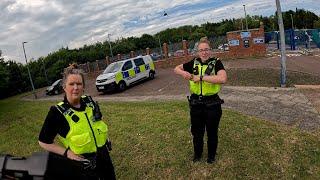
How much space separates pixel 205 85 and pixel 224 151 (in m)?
1.57

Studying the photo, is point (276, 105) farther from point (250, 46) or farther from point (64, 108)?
point (250, 46)

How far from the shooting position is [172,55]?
3306cm

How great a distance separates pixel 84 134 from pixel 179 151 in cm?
352

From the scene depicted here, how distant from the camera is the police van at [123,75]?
20828 millimetres

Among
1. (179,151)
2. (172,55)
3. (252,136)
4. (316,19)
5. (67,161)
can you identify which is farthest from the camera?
(316,19)

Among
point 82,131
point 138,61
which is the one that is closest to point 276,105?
point 82,131

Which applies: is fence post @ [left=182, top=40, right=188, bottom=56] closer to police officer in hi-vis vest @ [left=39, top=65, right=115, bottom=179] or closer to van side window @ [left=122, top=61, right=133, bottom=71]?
van side window @ [left=122, top=61, right=133, bottom=71]

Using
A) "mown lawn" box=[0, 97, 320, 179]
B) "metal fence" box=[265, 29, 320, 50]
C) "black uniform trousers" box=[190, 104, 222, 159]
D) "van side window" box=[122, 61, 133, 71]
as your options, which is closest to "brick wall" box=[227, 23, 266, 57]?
"metal fence" box=[265, 29, 320, 50]

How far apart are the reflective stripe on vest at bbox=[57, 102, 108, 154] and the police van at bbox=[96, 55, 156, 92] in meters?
17.4

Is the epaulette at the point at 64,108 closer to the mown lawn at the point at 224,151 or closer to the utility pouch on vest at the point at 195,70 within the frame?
the utility pouch on vest at the point at 195,70

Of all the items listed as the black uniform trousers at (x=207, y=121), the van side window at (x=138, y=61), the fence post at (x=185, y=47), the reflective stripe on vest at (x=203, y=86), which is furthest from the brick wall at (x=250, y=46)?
the reflective stripe on vest at (x=203, y=86)

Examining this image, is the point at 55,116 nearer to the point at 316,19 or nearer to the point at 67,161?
the point at 67,161

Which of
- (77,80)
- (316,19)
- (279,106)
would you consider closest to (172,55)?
(279,106)

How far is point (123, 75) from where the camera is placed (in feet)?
69.8
